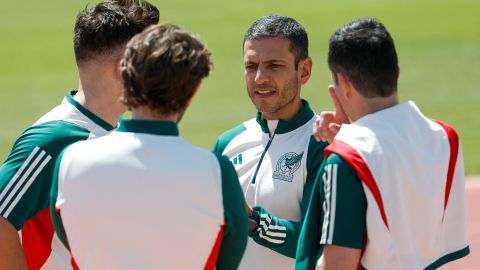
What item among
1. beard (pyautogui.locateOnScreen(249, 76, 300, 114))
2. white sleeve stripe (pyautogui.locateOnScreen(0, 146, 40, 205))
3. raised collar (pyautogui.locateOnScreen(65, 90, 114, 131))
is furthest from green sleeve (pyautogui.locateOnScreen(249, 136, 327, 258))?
white sleeve stripe (pyautogui.locateOnScreen(0, 146, 40, 205))

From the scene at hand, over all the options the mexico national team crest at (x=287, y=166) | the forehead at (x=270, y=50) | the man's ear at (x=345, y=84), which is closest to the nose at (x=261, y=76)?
the forehead at (x=270, y=50)

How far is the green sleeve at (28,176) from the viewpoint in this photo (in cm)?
377

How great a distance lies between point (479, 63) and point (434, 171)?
14222 mm

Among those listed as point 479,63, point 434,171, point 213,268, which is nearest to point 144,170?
point 213,268

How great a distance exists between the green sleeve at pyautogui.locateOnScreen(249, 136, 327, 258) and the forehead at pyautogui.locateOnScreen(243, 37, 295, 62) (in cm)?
61

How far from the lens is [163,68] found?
3016 millimetres

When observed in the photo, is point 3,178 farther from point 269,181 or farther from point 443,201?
point 443,201

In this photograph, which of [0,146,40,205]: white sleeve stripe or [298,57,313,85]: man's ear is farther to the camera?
[298,57,313,85]: man's ear

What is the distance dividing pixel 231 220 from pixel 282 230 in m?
1.00

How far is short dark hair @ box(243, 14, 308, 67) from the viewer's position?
462cm

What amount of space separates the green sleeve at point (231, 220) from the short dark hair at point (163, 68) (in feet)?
0.89

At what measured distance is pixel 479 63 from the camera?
671 inches

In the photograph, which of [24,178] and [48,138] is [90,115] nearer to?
[48,138]

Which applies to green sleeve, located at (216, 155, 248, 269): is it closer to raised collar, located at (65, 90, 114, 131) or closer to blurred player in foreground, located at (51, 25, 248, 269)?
blurred player in foreground, located at (51, 25, 248, 269)
